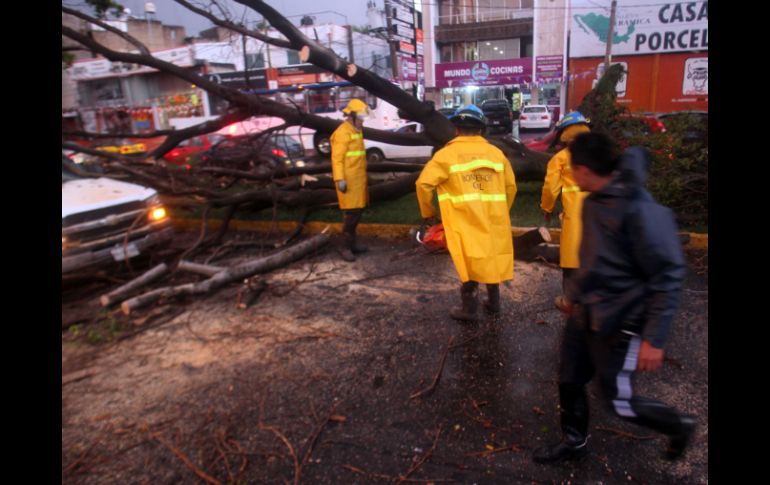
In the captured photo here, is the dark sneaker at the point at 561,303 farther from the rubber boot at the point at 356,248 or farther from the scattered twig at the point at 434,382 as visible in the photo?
the rubber boot at the point at 356,248

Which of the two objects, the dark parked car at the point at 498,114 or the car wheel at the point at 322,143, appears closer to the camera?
the dark parked car at the point at 498,114

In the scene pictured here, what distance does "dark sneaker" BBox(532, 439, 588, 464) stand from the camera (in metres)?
2.57

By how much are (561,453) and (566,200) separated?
1.99 metres

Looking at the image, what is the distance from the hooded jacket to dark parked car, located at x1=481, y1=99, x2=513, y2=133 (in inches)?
349

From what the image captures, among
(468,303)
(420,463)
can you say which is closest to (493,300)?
(468,303)

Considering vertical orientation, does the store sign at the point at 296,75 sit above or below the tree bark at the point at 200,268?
above

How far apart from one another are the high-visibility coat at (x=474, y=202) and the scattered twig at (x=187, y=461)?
2295mm

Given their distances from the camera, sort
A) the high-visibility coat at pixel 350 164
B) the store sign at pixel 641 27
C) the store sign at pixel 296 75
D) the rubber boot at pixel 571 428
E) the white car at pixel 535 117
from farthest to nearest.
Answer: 1. the store sign at pixel 296 75
2. the store sign at pixel 641 27
3. the white car at pixel 535 117
4. the high-visibility coat at pixel 350 164
5. the rubber boot at pixel 571 428

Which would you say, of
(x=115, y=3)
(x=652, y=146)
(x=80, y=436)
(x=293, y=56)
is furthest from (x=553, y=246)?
(x=293, y=56)

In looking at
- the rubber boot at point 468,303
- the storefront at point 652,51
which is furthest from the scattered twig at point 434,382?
the storefront at point 652,51

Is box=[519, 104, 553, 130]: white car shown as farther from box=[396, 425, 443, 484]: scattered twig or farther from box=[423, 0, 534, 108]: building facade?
box=[396, 425, 443, 484]: scattered twig

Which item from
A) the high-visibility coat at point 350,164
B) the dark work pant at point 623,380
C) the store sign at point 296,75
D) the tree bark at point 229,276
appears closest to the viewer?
the dark work pant at point 623,380

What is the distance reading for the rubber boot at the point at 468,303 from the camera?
423cm

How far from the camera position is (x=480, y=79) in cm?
1614
